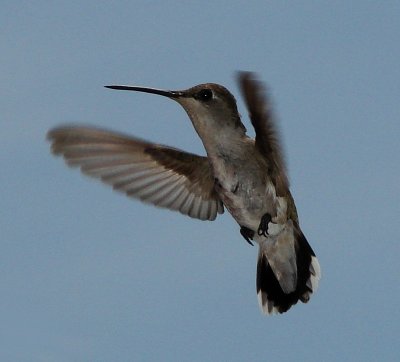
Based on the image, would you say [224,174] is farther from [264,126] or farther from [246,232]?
[264,126]

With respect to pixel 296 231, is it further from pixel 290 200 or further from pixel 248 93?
pixel 248 93

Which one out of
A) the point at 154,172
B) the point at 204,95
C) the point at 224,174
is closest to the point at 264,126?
the point at 204,95

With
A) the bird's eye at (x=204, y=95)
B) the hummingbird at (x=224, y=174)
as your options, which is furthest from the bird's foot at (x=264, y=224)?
the bird's eye at (x=204, y=95)

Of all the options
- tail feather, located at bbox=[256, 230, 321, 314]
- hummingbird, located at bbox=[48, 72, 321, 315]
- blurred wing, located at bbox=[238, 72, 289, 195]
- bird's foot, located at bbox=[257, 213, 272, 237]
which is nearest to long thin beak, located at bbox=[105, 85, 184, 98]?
hummingbird, located at bbox=[48, 72, 321, 315]

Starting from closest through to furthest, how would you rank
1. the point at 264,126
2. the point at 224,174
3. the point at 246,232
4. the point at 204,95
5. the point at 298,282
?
the point at 264,126
the point at 204,95
the point at 224,174
the point at 246,232
the point at 298,282

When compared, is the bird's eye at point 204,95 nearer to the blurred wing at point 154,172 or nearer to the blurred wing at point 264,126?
the blurred wing at point 264,126

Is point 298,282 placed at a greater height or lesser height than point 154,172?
lesser

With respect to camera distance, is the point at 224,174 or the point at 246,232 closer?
the point at 224,174

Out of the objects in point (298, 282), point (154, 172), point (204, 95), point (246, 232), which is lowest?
point (298, 282)
